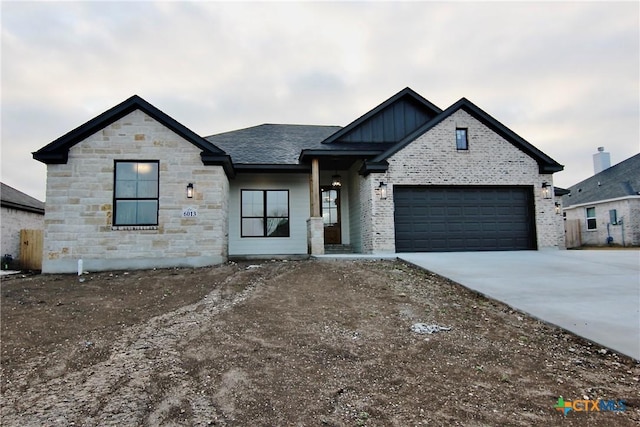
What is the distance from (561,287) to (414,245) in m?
5.58

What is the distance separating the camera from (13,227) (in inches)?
622

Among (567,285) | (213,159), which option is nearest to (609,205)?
(567,285)

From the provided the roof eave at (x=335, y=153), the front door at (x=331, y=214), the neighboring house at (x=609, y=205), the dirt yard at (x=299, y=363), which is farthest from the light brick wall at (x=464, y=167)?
the neighboring house at (x=609, y=205)

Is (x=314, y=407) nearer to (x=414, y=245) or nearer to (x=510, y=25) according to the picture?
(x=414, y=245)

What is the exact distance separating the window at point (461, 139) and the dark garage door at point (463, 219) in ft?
5.03

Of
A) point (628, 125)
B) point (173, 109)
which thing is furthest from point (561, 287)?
point (173, 109)

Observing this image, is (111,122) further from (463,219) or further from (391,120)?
(463,219)

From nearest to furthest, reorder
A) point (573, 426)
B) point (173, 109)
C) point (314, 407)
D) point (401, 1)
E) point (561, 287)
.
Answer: point (573, 426) → point (314, 407) → point (561, 287) → point (401, 1) → point (173, 109)

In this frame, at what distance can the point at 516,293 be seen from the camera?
6430 mm

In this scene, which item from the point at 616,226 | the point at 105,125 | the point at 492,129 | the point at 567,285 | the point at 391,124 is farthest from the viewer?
the point at 616,226

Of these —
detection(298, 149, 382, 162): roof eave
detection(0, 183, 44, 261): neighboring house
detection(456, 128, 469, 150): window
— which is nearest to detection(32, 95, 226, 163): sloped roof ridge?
detection(298, 149, 382, 162): roof eave

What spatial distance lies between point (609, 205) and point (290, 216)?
59.0 ft

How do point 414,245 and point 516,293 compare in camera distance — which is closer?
point 516,293

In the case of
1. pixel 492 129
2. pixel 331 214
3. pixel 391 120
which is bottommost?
pixel 331 214
